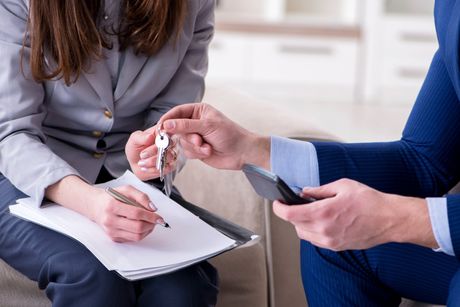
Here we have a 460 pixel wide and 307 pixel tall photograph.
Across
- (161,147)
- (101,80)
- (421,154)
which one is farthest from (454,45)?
(101,80)

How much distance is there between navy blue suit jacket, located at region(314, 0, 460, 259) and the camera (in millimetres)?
1346

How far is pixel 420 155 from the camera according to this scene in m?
1.38

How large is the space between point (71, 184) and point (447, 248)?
0.54 m

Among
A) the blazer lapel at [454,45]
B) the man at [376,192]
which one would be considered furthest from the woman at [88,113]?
the blazer lapel at [454,45]

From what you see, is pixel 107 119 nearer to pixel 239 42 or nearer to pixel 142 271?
pixel 142 271

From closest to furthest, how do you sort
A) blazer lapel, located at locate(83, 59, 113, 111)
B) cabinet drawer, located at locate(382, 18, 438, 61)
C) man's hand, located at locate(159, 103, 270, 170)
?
man's hand, located at locate(159, 103, 270, 170)
blazer lapel, located at locate(83, 59, 113, 111)
cabinet drawer, located at locate(382, 18, 438, 61)

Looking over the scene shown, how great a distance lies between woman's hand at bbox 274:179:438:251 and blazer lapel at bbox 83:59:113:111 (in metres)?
0.44

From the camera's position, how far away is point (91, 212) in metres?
1.23

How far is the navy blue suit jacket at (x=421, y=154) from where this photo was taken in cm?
135

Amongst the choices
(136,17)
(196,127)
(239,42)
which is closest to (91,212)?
(196,127)

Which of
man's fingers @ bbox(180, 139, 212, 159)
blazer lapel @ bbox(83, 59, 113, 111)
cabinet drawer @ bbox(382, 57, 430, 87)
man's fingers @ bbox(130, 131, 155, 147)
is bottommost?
cabinet drawer @ bbox(382, 57, 430, 87)

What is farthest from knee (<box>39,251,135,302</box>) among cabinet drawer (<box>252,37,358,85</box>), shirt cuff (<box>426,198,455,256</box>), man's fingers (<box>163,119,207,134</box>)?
cabinet drawer (<box>252,37,358,85</box>)

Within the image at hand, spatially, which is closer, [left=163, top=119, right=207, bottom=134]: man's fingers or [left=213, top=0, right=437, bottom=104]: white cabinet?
[left=163, top=119, right=207, bottom=134]: man's fingers

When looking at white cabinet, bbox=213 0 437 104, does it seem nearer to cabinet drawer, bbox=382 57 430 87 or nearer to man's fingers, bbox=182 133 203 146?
cabinet drawer, bbox=382 57 430 87
